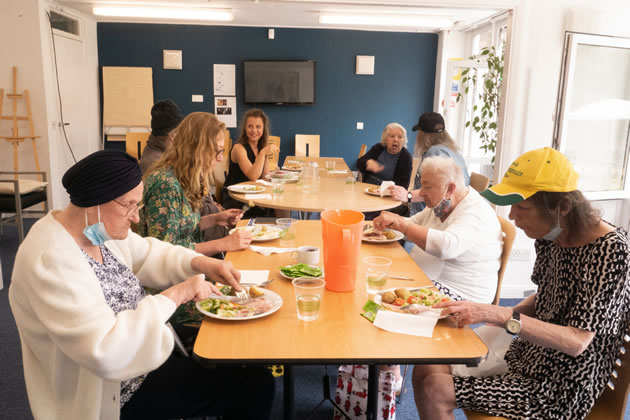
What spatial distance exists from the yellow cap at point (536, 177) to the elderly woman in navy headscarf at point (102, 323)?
91 cm

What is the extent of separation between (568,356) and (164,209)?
1.60 metres

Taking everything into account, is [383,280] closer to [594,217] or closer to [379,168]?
[594,217]

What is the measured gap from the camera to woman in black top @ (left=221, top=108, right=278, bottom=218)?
412 centimetres

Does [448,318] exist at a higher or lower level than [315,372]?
higher

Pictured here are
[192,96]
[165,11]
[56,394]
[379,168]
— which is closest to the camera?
[56,394]

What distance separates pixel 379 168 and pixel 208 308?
3.49 meters

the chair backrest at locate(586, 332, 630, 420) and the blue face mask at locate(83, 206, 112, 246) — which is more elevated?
the blue face mask at locate(83, 206, 112, 246)

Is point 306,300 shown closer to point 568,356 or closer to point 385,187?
point 568,356

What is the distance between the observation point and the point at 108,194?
129 centimetres

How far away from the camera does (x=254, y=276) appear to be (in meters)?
1.70

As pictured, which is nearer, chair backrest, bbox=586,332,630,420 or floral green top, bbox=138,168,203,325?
chair backrest, bbox=586,332,630,420

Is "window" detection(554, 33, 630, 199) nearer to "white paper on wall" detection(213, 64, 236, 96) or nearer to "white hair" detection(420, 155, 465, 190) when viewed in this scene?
"white hair" detection(420, 155, 465, 190)

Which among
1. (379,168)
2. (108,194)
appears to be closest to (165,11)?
(379,168)

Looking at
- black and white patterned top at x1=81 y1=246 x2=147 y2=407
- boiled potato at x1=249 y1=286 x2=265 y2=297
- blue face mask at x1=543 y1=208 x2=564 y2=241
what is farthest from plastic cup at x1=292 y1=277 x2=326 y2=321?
blue face mask at x1=543 y1=208 x2=564 y2=241
